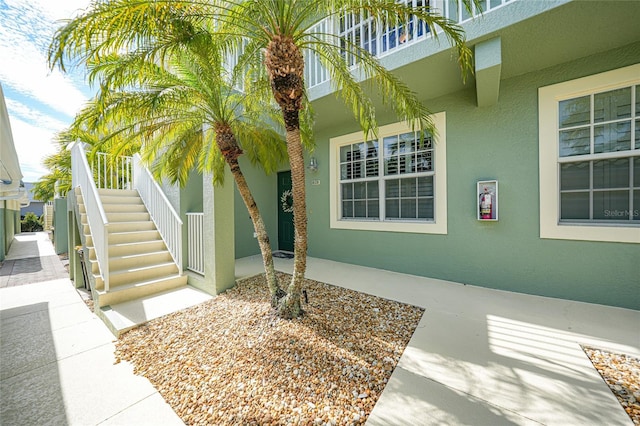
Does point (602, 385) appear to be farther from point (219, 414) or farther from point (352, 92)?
point (352, 92)

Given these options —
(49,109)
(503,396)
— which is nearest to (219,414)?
(503,396)

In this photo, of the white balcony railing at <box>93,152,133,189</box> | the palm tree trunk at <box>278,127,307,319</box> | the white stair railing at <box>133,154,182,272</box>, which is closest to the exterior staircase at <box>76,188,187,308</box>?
the white stair railing at <box>133,154,182,272</box>

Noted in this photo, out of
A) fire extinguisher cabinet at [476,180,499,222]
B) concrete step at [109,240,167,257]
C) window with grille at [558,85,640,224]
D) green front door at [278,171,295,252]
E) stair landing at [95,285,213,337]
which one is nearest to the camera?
stair landing at [95,285,213,337]

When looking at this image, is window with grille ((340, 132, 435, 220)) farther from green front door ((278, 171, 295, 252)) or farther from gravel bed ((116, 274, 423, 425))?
gravel bed ((116, 274, 423, 425))

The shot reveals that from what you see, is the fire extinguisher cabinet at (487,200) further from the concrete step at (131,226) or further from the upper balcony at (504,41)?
the concrete step at (131,226)

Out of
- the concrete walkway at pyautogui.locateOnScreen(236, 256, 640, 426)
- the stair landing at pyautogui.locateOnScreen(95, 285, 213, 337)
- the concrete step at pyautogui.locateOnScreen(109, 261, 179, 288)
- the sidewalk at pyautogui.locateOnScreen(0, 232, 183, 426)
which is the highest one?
the concrete step at pyautogui.locateOnScreen(109, 261, 179, 288)

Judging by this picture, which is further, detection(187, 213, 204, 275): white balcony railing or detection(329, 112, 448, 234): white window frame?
detection(329, 112, 448, 234): white window frame

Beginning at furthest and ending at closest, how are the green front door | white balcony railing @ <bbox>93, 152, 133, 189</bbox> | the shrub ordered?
the shrub, the green front door, white balcony railing @ <bbox>93, 152, 133, 189</bbox>

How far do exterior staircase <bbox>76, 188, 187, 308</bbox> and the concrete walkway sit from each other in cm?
439

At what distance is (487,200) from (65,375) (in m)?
6.42

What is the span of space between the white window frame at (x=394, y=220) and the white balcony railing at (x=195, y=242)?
3.37 meters

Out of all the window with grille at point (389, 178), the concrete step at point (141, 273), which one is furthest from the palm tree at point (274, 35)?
the concrete step at point (141, 273)

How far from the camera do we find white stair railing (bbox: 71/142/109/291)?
4.02 meters

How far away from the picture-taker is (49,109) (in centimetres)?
667
